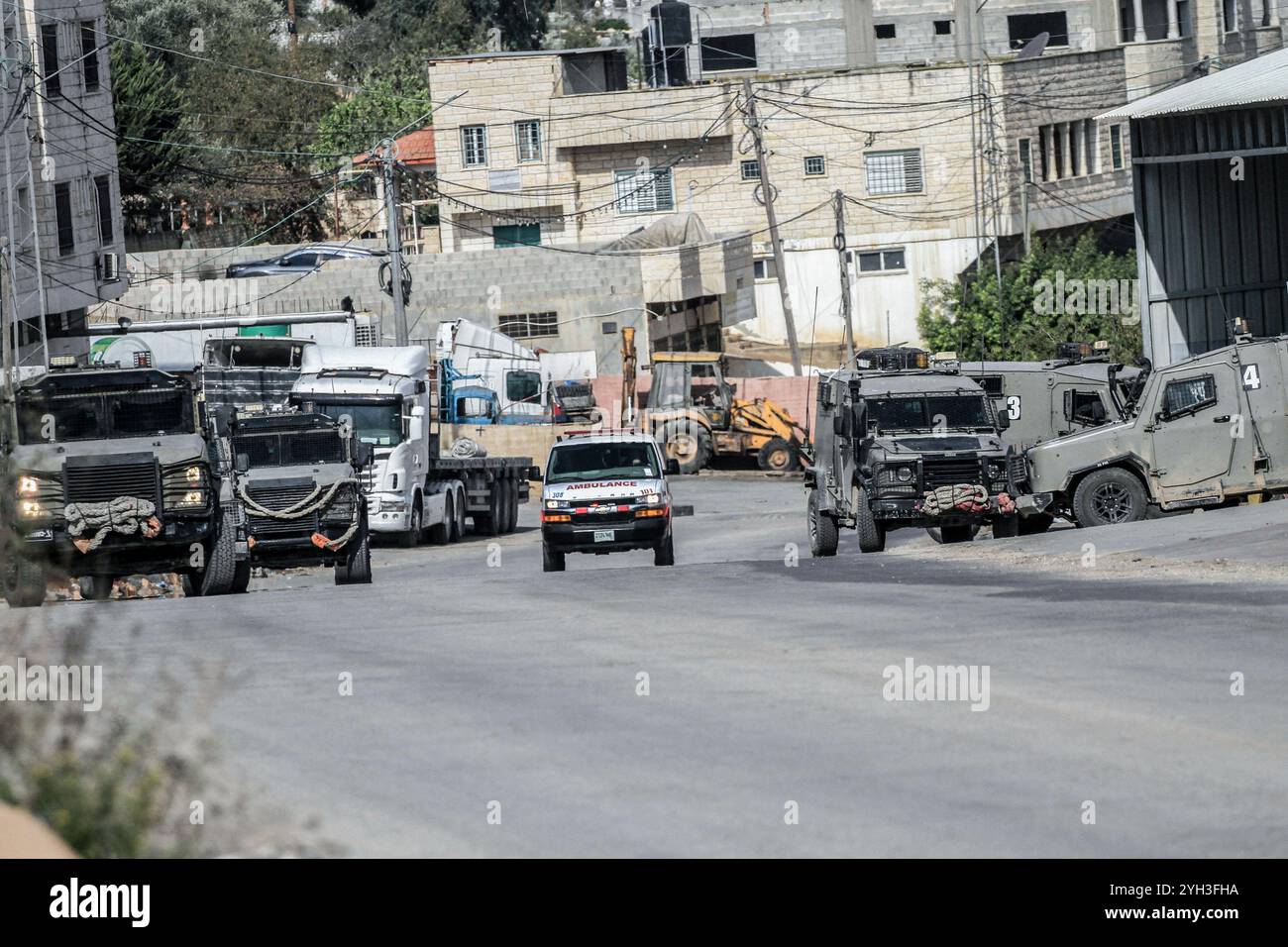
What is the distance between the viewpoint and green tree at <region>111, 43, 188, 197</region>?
2539 inches

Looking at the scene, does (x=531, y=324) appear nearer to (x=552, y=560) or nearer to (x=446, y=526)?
(x=446, y=526)

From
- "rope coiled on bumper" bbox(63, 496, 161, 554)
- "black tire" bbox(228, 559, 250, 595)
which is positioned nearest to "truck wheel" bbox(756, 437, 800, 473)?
"black tire" bbox(228, 559, 250, 595)

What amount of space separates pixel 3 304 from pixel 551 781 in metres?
24.5

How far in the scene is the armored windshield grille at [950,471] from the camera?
75.1 feet

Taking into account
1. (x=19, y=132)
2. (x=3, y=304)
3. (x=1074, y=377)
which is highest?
(x=19, y=132)

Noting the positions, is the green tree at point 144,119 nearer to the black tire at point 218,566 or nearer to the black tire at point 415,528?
the black tire at point 415,528

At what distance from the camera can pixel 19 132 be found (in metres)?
40.7

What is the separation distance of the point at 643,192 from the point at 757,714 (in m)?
56.4

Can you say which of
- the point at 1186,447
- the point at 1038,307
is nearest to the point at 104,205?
the point at 1038,307

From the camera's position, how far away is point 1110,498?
24.7 metres

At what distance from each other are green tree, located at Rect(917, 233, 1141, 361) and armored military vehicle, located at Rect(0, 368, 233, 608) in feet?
106

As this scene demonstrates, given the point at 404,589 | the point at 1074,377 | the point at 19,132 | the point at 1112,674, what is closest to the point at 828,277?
the point at 19,132

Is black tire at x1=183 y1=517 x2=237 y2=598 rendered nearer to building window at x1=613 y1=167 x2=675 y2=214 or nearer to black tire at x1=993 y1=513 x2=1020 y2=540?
black tire at x1=993 y1=513 x2=1020 y2=540
